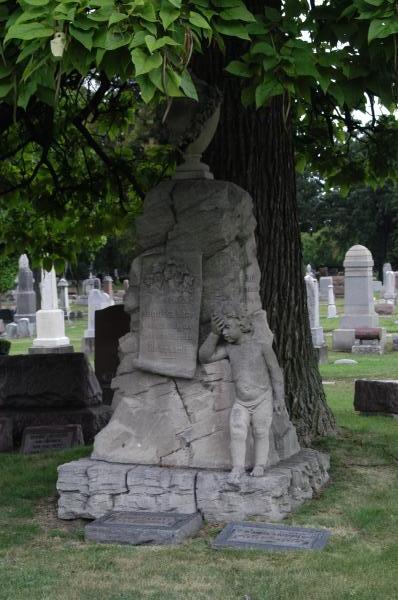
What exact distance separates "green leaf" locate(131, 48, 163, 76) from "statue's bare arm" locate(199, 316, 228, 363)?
2.79m

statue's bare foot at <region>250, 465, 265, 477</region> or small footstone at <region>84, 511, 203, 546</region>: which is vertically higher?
statue's bare foot at <region>250, 465, 265, 477</region>

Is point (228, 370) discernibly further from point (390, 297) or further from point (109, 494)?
point (390, 297)

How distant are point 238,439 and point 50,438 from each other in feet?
12.9

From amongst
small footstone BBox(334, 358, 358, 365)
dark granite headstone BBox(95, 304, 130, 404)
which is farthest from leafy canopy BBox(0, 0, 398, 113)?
small footstone BBox(334, 358, 358, 365)

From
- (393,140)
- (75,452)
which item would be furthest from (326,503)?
(393,140)

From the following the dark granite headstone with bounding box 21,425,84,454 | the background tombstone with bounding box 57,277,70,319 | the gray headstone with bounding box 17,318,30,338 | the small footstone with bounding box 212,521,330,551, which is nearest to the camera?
the small footstone with bounding box 212,521,330,551

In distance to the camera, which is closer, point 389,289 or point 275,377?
point 275,377

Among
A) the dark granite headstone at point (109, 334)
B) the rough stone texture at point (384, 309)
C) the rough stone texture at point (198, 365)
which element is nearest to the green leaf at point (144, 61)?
the rough stone texture at point (198, 365)

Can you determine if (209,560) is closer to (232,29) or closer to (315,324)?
(232,29)

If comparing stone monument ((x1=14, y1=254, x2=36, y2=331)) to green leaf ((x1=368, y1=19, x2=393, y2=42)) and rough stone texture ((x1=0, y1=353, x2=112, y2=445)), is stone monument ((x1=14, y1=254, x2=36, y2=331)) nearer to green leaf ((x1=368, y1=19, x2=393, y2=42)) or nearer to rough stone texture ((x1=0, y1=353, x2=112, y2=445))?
rough stone texture ((x1=0, y1=353, x2=112, y2=445))

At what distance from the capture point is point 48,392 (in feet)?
36.9

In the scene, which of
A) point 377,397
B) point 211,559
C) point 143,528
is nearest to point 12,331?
point 377,397

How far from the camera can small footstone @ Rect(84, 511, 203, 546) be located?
21.7 ft

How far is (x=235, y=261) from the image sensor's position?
772 cm
